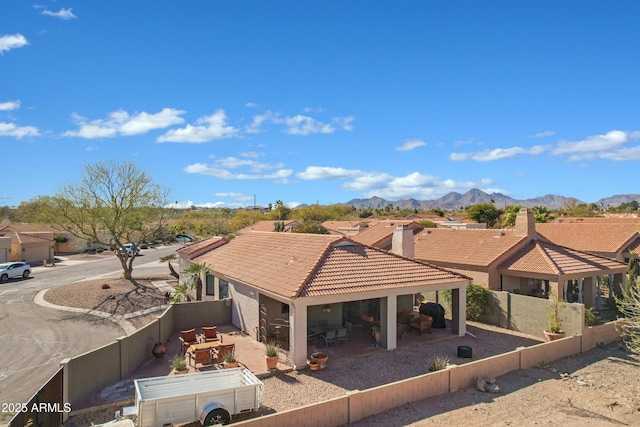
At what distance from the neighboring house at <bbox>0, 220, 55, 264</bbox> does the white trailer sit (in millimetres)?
50266

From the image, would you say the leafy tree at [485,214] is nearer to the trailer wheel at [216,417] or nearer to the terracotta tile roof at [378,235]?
the terracotta tile roof at [378,235]

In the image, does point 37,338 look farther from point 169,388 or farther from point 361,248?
point 361,248

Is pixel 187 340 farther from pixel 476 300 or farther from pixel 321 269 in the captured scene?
pixel 476 300

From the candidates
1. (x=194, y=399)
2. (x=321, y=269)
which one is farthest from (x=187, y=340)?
(x=194, y=399)

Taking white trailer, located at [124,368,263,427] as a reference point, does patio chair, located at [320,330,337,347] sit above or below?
below

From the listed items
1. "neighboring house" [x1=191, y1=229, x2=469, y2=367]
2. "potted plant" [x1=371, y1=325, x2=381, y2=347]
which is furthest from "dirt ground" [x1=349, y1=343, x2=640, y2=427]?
"potted plant" [x1=371, y1=325, x2=381, y2=347]

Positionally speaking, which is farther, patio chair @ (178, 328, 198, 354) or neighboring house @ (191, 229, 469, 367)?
patio chair @ (178, 328, 198, 354)

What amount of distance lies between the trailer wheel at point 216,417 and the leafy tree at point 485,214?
264 feet

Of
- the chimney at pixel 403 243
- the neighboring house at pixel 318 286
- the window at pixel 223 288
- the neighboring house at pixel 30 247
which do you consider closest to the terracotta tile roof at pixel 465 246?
the chimney at pixel 403 243

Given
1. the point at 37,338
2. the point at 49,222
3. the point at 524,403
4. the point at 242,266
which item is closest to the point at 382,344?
the point at 524,403

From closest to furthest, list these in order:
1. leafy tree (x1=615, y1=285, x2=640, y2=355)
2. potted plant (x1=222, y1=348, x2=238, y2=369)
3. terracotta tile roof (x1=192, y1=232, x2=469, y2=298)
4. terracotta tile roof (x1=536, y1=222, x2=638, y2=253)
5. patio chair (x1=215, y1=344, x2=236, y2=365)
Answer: leafy tree (x1=615, y1=285, x2=640, y2=355) → potted plant (x1=222, y1=348, x2=238, y2=369) → patio chair (x1=215, y1=344, x2=236, y2=365) → terracotta tile roof (x1=192, y1=232, x2=469, y2=298) → terracotta tile roof (x1=536, y1=222, x2=638, y2=253)

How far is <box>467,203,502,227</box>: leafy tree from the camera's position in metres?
84.1

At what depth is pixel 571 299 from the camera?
978 inches

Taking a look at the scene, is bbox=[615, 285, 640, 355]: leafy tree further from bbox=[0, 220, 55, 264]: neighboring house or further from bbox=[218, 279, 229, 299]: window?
bbox=[0, 220, 55, 264]: neighboring house
